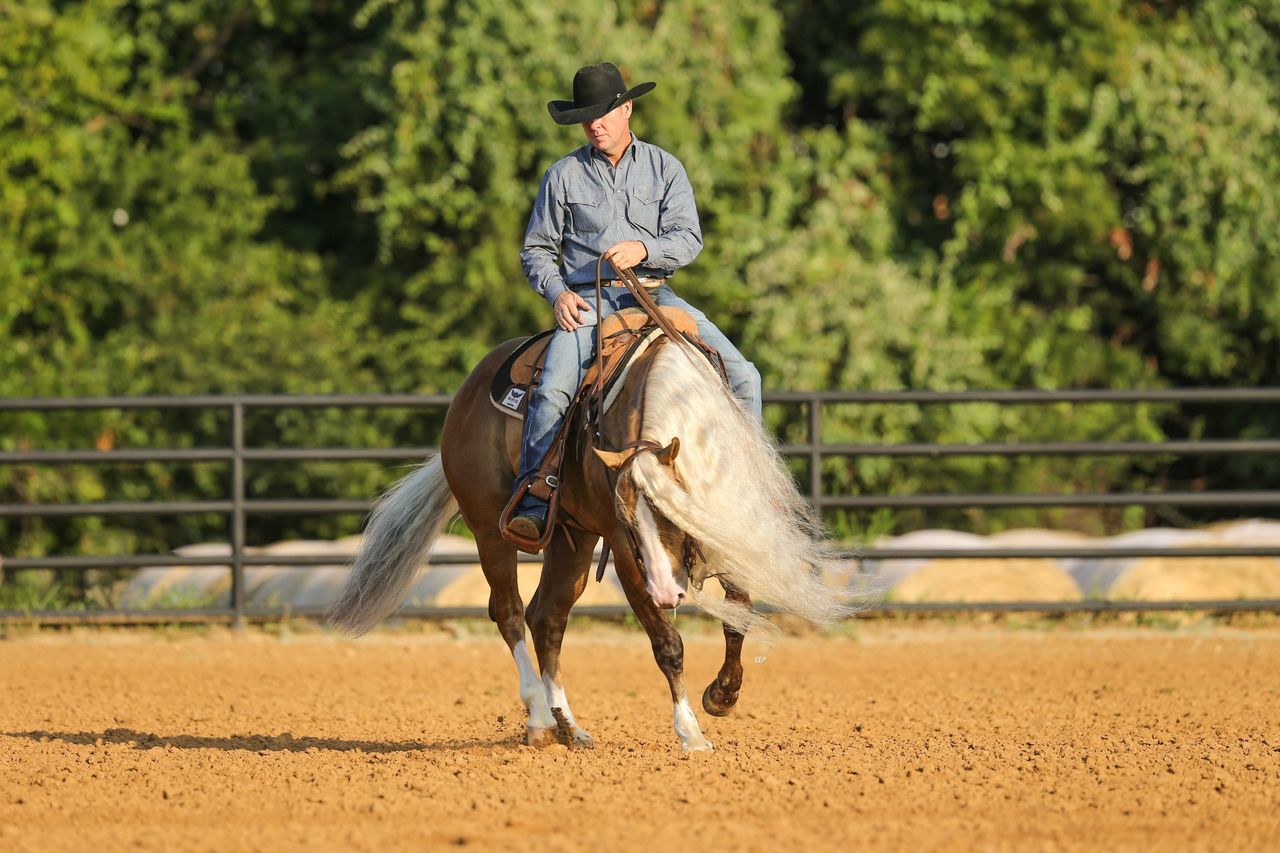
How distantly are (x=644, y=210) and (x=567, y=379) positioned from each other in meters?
0.70

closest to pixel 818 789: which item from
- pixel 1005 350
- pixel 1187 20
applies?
pixel 1005 350

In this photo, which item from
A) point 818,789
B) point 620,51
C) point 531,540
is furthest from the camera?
point 620,51

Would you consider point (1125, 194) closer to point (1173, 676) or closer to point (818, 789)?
point (1173, 676)

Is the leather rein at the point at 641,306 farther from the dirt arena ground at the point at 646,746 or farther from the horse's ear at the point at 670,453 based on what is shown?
the dirt arena ground at the point at 646,746

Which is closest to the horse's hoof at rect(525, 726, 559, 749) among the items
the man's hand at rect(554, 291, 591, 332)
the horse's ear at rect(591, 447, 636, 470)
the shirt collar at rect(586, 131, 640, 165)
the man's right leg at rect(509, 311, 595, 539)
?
the man's right leg at rect(509, 311, 595, 539)

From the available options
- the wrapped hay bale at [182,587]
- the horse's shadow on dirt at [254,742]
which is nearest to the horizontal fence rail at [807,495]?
the wrapped hay bale at [182,587]

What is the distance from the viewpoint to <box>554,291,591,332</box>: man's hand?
19.0 feet

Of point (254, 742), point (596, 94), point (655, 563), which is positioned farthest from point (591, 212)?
point (254, 742)

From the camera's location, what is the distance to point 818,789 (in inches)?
186

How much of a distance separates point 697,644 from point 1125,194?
8.05 metres

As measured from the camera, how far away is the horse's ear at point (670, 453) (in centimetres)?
500

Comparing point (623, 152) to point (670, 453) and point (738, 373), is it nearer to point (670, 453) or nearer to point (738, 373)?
point (738, 373)

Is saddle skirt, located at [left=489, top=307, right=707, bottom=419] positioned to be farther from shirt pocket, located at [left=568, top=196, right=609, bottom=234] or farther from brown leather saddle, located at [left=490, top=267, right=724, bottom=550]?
shirt pocket, located at [left=568, top=196, right=609, bottom=234]

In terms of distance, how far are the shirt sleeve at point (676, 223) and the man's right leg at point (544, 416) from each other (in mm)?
450
